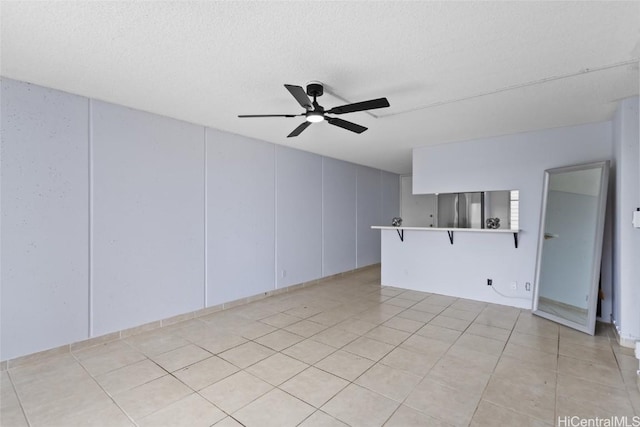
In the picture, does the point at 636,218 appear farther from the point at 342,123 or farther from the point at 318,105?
the point at 318,105

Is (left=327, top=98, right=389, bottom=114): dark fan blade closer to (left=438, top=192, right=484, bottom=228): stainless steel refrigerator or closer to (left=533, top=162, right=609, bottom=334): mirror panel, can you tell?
(left=533, top=162, right=609, bottom=334): mirror panel

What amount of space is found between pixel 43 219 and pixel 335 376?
309 cm

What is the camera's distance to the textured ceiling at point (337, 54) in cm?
180

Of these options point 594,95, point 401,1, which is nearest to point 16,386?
point 401,1

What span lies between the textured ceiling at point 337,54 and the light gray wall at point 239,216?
0.91m

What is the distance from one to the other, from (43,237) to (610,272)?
6266 mm

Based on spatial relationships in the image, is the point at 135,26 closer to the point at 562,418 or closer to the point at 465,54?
the point at 465,54

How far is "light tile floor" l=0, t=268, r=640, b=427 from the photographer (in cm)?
207

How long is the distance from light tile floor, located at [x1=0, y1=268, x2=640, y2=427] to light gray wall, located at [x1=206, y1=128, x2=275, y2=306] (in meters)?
0.77

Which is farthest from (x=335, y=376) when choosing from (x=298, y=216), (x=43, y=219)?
(x=298, y=216)

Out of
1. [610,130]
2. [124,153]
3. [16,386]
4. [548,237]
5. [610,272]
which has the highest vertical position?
[610,130]

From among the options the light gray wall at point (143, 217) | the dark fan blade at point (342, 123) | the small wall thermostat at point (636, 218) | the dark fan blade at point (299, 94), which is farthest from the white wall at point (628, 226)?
the light gray wall at point (143, 217)

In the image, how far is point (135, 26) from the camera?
1.93 m

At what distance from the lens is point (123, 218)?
134 inches
